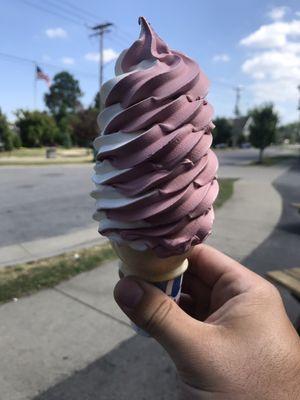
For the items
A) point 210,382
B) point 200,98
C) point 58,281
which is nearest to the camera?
point 210,382

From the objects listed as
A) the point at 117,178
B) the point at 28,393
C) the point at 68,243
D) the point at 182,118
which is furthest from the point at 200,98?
the point at 68,243

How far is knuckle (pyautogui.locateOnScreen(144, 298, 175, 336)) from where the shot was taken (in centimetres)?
164

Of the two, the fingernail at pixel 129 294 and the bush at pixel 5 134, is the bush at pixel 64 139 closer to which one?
the bush at pixel 5 134

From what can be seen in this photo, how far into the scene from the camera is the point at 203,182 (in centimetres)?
180

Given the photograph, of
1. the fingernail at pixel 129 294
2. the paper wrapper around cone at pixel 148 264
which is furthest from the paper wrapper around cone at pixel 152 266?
the fingernail at pixel 129 294

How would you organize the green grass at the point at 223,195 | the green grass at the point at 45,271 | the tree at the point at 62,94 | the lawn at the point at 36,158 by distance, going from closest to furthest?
the green grass at the point at 45,271
the green grass at the point at 223,195
the lawn at the point at 36,158
the tree at the point at 62,94

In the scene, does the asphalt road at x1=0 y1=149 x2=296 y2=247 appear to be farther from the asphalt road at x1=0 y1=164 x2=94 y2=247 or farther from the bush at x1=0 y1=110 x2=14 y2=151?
the bush at x1=0 y1=110 x2=14 y2=151

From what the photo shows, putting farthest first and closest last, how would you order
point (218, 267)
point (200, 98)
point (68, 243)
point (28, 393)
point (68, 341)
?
point (68, 243) → point (68, 341) → point (28, 393) → point (218, 267) → point (200, 98)

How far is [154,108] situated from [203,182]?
383 mm

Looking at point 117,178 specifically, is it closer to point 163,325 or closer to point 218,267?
point 163,325

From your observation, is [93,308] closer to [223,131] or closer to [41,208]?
[41,208]

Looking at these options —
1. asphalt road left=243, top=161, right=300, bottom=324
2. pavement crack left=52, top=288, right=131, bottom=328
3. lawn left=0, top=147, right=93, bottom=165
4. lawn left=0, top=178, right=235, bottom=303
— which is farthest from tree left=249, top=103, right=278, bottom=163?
pavement crack left=52, top=288, right=131, bottom=328

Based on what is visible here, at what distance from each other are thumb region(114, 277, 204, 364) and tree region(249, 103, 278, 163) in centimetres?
3033

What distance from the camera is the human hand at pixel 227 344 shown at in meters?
1.56
